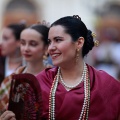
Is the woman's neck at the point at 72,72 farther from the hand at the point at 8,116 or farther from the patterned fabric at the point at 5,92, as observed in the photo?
the patterned fabric at the point at 5,92

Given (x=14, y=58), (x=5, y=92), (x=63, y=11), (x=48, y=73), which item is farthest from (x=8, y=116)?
(x=63, y=11)

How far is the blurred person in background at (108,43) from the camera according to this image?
1403 centimetres

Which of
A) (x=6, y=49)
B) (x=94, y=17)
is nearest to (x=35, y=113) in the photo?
(x=6, y=49)

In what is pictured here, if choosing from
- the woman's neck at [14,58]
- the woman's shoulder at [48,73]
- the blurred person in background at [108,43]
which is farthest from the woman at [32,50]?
the blurred person in background at [108,43]

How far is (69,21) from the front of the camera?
534 centimetres

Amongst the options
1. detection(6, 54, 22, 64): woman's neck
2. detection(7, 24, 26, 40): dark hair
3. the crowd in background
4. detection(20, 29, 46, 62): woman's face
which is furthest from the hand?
detection(7, 24, 26, 40): dark hair

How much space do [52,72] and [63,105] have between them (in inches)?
15.1

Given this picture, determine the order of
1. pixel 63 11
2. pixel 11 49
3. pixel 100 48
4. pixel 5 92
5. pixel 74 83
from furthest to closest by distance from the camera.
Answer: pixel 63 11, pixel 100 48, pixel 11 49, pixel 5 92, pixel 74 83

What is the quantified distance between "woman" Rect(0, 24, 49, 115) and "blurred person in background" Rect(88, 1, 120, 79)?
5.11 meters

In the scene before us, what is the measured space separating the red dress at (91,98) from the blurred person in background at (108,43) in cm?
649

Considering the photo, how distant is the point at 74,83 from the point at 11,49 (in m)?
3.47

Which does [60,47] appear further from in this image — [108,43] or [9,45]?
[108,43]

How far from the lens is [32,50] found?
22.1ft

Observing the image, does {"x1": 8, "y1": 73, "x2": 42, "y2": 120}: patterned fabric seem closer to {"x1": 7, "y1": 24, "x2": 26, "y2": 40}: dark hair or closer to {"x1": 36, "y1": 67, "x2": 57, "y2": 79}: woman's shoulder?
{"x1": 36, "y1": 67, "x2": 57, "y2": 79}: woman's shoulder
